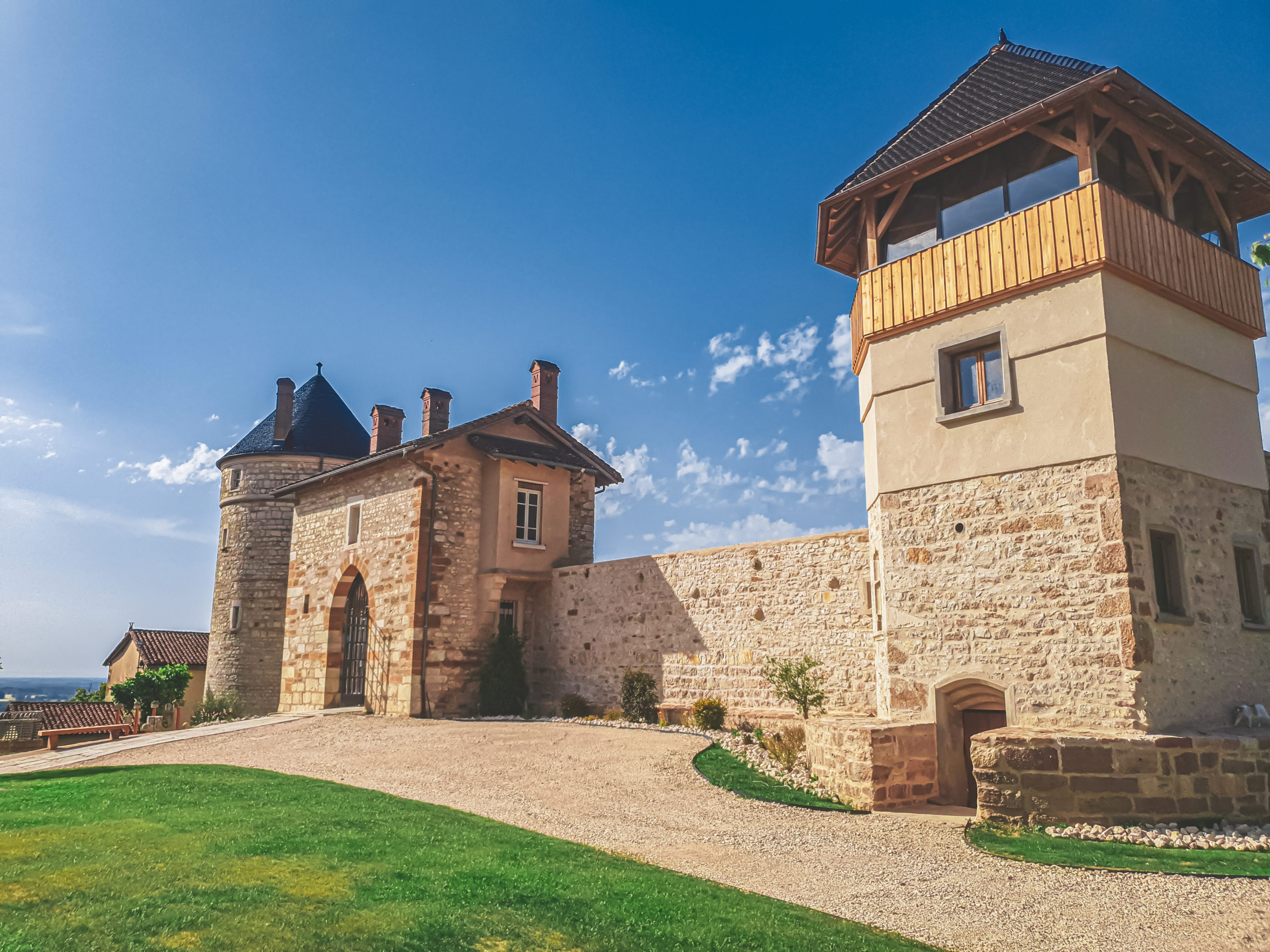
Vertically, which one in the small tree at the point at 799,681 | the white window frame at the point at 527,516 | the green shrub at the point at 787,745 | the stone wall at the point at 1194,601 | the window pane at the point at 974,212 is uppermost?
the window pane at the point at 974,212

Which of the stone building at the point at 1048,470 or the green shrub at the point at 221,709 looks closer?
the stone building at the point at 1048,470

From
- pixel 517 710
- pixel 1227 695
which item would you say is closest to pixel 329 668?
pixel 517 710

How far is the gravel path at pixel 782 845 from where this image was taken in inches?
208

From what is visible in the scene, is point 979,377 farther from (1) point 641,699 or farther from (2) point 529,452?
(2) point 529,452

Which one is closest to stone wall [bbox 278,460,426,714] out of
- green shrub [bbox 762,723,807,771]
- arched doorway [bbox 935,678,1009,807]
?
green shrub [bbox 762,723,807,771]

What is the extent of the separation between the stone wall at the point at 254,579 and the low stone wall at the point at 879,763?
19.1 m

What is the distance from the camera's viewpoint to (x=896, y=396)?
1044 centimetres

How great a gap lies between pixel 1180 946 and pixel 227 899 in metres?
5.38

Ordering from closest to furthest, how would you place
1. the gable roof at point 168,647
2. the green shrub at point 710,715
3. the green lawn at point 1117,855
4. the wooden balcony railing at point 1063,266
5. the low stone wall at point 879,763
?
the green lawn at point 1117,855 → the low stone wall at point 879,763 → the wooden balcony railing at point 1063,266 → the green shrub at point 710,715 → the gable roof at point 168,647

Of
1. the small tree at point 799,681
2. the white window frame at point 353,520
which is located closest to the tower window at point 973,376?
the small tree at point 799,681

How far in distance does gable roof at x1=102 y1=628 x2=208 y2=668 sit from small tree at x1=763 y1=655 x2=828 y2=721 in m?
24.2

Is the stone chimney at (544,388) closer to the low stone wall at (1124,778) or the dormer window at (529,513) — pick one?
the dormer window at (529,513)

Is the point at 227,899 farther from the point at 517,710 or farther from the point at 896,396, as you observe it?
the point at 517,710

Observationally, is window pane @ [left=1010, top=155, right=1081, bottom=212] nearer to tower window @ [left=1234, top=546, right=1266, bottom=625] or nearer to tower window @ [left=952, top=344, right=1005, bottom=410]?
tower window @ [left=952, top=344, right=1005, bottom=410]
